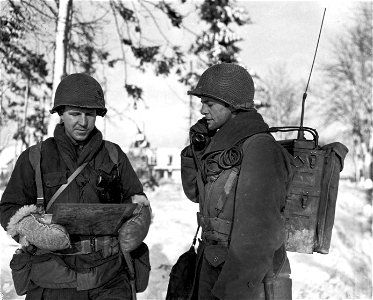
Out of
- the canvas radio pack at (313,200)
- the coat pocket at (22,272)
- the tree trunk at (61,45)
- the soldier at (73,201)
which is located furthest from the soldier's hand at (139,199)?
the tree trunk at (61,45)

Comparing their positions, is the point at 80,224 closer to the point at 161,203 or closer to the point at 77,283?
the point at 77,283

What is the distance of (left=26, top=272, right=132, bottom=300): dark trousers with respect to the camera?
3.28 m

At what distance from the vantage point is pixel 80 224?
322cm

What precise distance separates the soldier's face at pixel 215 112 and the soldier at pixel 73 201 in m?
0.86

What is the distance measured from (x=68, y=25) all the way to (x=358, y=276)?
6833 millimetres

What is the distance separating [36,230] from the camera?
317cm

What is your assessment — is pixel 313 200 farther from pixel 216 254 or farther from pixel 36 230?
pixel 36 230

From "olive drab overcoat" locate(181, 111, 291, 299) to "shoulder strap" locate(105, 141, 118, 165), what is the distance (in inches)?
32.2

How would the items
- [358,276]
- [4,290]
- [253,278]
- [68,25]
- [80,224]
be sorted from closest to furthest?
[253,278]
[80,224]
[4,290]
[68,25]
[358,276]

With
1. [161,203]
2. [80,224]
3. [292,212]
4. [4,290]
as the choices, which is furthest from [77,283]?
[161,203]

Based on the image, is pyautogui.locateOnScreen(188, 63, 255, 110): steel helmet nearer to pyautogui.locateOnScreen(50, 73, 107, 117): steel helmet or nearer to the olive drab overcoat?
the olive drab overcoat

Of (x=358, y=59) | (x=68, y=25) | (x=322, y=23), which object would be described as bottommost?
(x=322, y=23)

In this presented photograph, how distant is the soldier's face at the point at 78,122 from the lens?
11.6 feet

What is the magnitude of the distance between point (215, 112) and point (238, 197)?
68cm
